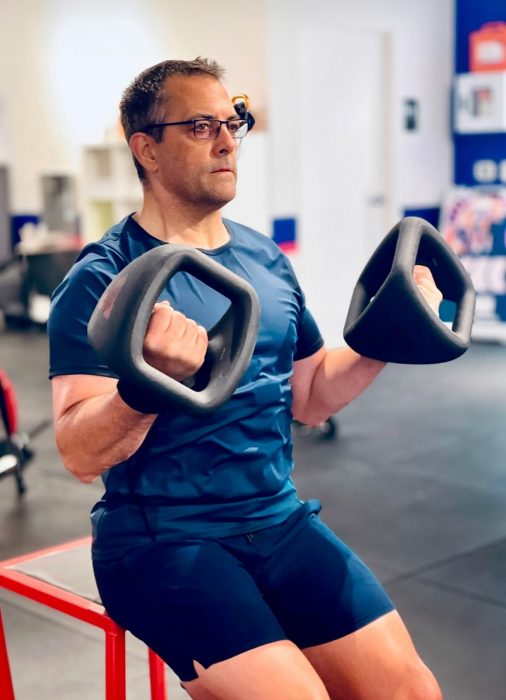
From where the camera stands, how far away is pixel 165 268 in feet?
3.78

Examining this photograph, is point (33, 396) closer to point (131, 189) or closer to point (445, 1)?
point (131, 189)

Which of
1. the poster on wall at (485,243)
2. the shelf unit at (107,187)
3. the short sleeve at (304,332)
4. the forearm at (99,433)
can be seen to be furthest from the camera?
the shelf unit at (107,187)

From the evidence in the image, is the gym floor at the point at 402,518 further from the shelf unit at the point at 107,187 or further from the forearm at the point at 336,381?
the shelf unit at the point at 107,187

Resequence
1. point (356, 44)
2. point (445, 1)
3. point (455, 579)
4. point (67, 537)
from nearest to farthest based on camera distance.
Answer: point (455, 579), point (67, 537), point (356, 44), point (445, 1)

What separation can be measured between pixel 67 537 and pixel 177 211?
6.43 feet

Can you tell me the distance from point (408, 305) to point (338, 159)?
5.36m

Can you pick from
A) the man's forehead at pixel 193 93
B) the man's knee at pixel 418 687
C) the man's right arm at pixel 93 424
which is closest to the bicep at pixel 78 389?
the man's right arm at pixel 93 424

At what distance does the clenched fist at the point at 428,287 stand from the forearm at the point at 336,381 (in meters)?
0.16

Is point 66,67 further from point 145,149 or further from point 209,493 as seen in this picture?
point 209,493

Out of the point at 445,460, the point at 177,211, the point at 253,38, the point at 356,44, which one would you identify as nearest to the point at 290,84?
the point at 253,38

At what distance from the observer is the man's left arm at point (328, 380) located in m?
1.65

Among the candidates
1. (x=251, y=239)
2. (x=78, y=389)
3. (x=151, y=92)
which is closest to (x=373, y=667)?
(x=78, y=389)

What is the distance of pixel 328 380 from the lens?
5.55 feet

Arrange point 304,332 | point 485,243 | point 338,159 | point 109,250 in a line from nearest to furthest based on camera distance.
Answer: point 109,250 → point 304,332 → point 338,159 → point 485,243
